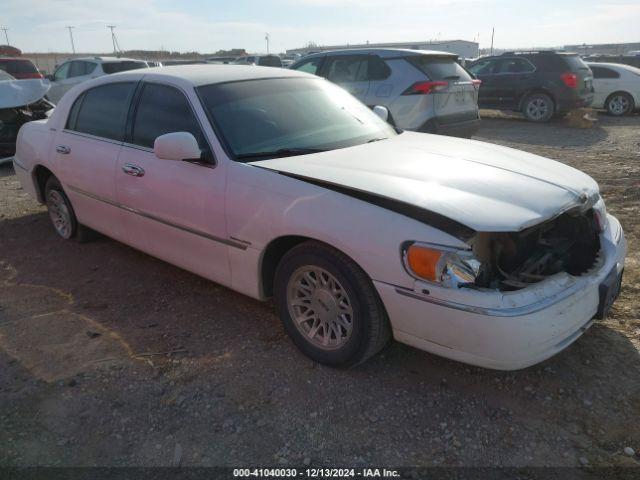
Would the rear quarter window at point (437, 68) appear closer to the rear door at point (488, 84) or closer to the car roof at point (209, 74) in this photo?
the car roof at point (209, 74)

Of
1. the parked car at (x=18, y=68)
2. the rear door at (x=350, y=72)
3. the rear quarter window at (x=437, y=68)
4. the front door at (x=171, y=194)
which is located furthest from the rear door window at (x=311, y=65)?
the parked car at (x=18, y=68)

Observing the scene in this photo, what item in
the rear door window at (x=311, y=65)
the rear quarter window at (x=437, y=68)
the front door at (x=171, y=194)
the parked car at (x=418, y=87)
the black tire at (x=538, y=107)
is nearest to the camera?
the front door at (x=171, y=194)

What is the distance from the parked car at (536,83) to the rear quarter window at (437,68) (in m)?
5.54

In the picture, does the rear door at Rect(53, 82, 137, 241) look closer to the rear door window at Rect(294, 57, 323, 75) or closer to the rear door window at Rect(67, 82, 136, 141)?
the rear door window at Rect(67, 82, 136, 141)

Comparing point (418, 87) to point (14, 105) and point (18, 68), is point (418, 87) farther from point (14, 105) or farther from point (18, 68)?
point (18, 68)

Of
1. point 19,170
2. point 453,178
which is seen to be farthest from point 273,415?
point 19,170

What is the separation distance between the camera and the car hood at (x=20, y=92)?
899 cm

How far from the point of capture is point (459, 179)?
9.70ft

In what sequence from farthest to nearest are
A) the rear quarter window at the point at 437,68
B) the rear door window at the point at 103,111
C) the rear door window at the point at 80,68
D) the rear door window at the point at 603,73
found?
the rear door window at the point at 80,68 → the rear door window at the point at 603,73 → the rear quarter window at the point at 437,68 → the rear door window at the point at 103,111

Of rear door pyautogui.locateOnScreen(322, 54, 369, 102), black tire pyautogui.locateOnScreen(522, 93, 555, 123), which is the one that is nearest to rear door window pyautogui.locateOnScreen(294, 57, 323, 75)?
rear door pyautogui.locateOnScreen(322, 54, 369, 102)

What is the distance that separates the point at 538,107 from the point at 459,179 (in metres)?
11.5

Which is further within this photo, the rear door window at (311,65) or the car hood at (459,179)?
the rear door window at (311,65)

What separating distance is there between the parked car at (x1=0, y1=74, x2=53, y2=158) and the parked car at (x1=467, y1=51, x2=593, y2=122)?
10175mm

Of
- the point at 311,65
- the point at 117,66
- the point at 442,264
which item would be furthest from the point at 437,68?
the point at 117,66
